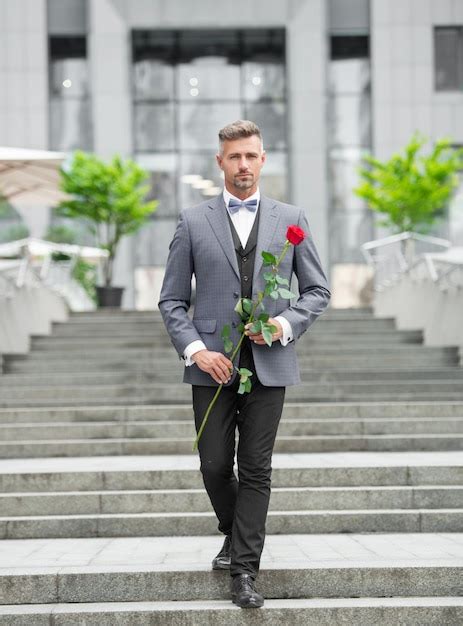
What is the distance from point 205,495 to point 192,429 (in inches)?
95.0

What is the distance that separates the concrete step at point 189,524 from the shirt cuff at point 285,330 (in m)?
2.48

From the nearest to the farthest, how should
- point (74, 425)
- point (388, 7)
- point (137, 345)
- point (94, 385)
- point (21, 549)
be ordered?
point (21, 549) → point (74, 425) → point (94, 385) → point (137, 345) → point (388, 7)

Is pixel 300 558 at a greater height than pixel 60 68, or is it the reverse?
pixel 60 68

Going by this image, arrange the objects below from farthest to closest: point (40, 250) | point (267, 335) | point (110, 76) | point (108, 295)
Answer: point (110, 76) → point (108, 295) → point (40, 250) → point (267, 335)

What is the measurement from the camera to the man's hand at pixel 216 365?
4884mm

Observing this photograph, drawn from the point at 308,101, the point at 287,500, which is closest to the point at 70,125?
the point at 308,101

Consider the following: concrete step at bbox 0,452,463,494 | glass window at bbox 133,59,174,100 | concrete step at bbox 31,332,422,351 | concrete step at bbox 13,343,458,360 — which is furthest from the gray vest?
glass window at bbox 133,59,174,100

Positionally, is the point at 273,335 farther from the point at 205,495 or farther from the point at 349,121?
the point at 349,121

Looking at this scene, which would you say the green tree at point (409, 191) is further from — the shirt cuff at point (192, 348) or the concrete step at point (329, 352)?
the shirt cuff at point (192, 348)

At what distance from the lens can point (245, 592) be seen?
5012 mm

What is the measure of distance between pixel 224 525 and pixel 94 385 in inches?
297

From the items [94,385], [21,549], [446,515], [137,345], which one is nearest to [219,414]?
[21,549]

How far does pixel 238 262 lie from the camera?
5.15 m

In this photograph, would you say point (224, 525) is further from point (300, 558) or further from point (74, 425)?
point (74, 425)
